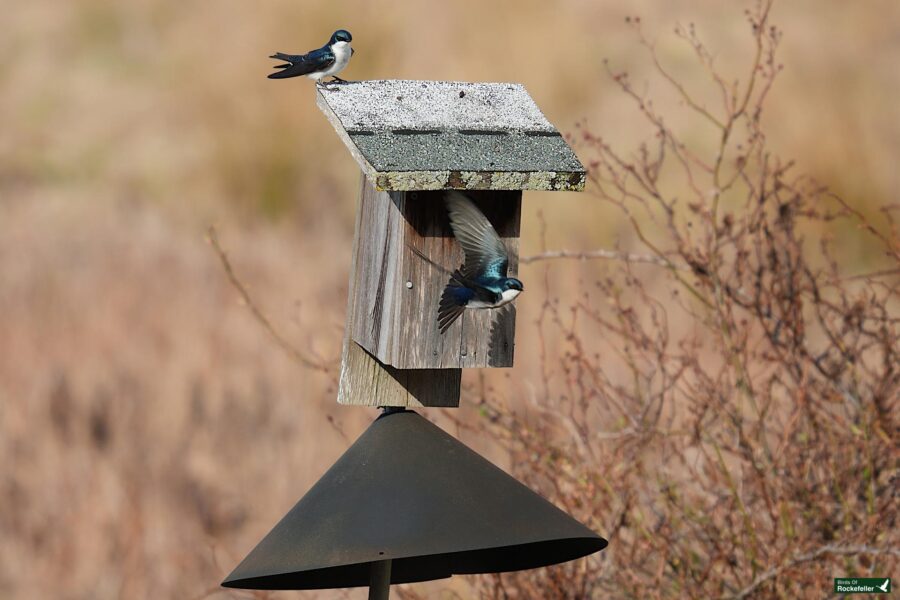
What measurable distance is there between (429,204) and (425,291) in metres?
0.19

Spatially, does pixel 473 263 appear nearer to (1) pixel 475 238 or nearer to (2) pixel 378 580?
(1) pixel 475 238

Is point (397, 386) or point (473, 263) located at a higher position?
point (473, 263)

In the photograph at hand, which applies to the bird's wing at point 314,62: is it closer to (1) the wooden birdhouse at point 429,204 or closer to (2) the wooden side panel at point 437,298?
(1) the wooden birdhouse at point 429,204

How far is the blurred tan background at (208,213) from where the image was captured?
8.30 meters

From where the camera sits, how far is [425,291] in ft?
10.1

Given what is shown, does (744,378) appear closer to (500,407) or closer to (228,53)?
(500,407)

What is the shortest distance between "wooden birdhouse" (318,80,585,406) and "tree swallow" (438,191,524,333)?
0.24ft

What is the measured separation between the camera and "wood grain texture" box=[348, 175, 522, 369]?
3.03m

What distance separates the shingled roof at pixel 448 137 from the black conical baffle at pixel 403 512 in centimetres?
53

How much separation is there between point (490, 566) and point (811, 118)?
975 centimetres
